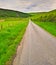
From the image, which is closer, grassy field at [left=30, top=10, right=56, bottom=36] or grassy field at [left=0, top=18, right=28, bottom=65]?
grassy field at [left=0, top=18, right=28, bottom=65]

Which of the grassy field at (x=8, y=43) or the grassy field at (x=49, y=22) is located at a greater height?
A: the grassy field at (x=8, y=43)

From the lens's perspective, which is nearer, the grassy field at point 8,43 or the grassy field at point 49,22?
the grassy field at point 8,43

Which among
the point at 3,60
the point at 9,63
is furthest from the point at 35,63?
the point at 3,60

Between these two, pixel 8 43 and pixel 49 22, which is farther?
pixel 49 22

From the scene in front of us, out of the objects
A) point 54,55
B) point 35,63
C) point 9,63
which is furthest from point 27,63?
point 54,55

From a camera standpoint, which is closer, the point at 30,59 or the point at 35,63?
the point at 35,63

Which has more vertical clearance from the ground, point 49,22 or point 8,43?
point 8,43

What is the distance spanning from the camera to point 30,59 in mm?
11352

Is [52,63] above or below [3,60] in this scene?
above

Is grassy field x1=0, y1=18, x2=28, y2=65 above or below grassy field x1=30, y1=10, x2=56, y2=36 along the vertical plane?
above

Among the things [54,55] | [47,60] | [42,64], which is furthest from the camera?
[54,55]

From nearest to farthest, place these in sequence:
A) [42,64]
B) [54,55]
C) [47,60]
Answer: [42,64] < [47,60] < [54,55]

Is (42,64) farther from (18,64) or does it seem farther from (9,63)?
(9,63)

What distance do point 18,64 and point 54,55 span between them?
7.69 feet
